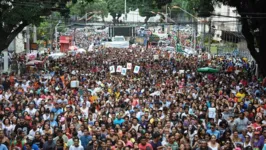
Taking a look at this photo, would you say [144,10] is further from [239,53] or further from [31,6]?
[31,6]

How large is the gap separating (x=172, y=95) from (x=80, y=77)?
7.71 metres

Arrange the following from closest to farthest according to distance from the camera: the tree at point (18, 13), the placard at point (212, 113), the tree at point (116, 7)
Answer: the placard at point (212, 113), the tree at point (18, 13), the tree at point (116, 7)

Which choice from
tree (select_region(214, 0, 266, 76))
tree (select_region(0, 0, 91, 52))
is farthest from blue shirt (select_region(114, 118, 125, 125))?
tree (select_region(0, 0, 91, 52))

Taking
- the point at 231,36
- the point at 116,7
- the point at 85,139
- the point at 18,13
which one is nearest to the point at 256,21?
the point at 18,13

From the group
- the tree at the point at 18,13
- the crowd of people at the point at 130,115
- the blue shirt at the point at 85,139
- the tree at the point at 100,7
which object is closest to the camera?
the crowd of people at the point at 130,115

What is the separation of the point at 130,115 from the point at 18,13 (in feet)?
61.0

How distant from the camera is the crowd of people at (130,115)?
38.3ft

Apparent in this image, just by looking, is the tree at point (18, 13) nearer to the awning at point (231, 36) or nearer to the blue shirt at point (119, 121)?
the blue shirt at point (119, 121)

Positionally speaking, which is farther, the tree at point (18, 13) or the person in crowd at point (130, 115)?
the tree at point (18, 13)

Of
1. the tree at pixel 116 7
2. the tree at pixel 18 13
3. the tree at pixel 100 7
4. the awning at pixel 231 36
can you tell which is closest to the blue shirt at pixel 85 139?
the tree at pixel 18 13

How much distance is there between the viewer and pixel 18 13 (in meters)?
32.1

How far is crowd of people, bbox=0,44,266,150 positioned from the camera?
11.7 m

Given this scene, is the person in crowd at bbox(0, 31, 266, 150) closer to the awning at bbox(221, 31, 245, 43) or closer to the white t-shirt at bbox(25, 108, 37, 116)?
the white t-shirt at bbox(25, 108, 37, 116)

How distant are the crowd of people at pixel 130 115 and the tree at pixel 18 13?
24.2 feet
